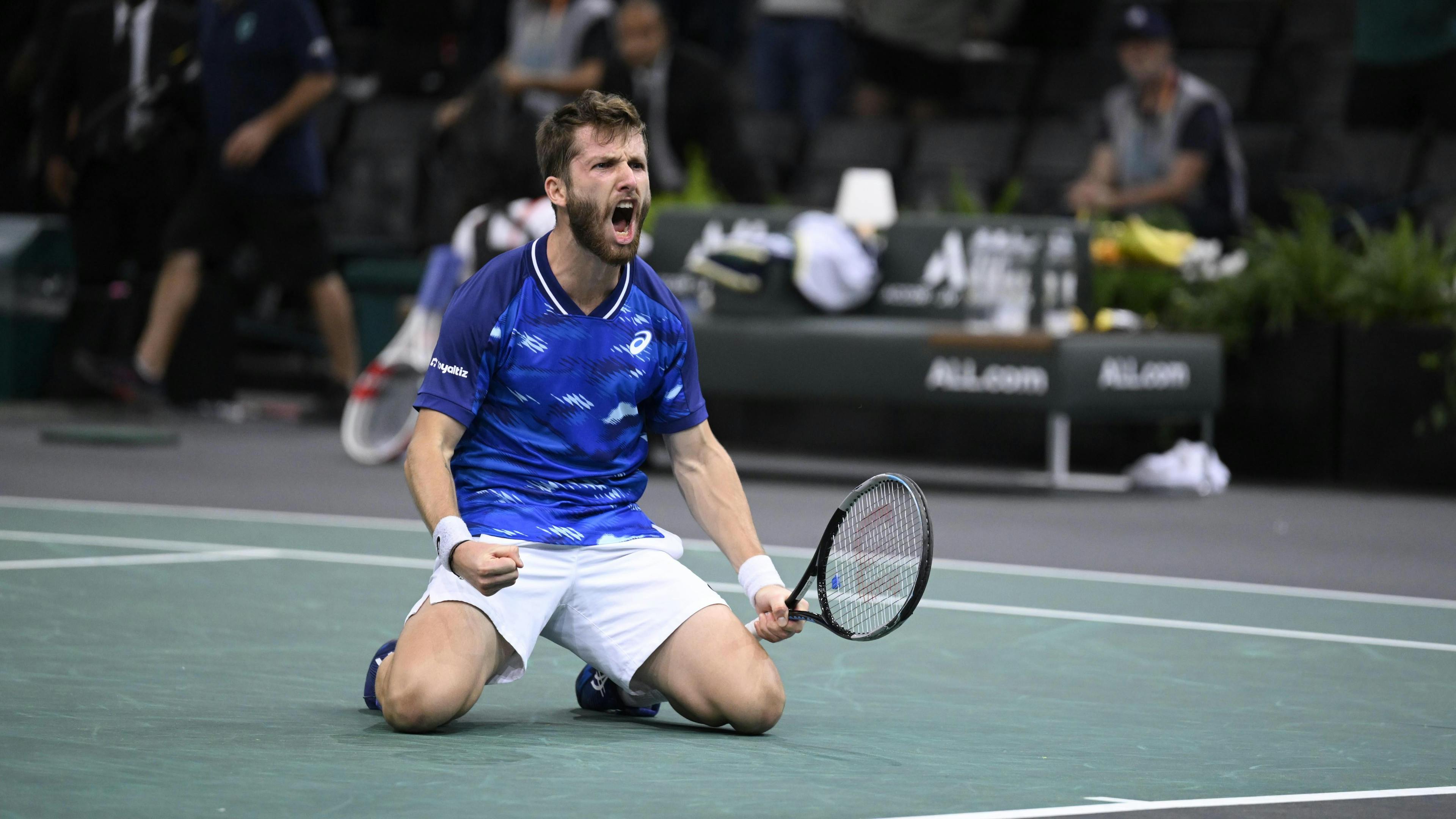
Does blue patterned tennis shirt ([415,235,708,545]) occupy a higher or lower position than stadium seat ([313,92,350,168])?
higher

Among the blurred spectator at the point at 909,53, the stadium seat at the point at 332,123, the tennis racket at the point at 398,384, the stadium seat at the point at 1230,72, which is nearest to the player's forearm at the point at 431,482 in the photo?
the tennis racket at the point at 398,384

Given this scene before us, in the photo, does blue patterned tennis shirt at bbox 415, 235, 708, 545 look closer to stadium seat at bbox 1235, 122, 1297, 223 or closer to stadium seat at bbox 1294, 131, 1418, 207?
stadium seat at bbox 1294, 131, 1418, 207

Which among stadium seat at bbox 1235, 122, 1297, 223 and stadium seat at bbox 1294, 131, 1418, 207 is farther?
stadium seat at bbox 1235, 122, 1297, 223

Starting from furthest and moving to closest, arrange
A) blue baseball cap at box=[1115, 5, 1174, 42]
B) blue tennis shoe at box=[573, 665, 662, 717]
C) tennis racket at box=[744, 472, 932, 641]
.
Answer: blue baseball cap at box=[1115, 5, 1174, 42], blue tennis shoe at box=[573, 665, 662, 717], tennis racket at box=[744, 472, 932, 641]

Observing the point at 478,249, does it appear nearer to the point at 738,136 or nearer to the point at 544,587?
the point at 738,136

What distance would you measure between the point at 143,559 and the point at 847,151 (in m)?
6.23

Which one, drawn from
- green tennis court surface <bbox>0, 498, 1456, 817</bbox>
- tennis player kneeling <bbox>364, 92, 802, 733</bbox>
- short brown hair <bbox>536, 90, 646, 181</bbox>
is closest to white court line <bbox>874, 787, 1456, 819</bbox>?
green tennis court surface <bbox>0, 498, 1456, 817</bbox>

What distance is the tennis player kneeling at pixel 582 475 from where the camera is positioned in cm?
428

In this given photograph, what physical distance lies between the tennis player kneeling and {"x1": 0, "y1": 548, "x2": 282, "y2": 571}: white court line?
239cm

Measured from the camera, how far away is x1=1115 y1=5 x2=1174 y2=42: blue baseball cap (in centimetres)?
1023

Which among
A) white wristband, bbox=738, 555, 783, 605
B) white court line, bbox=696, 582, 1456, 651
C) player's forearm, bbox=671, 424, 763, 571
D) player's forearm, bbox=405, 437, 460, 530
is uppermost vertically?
player's forearm, bbox=405, 437, 460, 530

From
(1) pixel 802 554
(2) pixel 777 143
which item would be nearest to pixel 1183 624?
(1) pixel 802 554

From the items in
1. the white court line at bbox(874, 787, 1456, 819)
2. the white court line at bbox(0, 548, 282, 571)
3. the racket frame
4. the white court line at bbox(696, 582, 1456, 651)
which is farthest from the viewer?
the white court line at bbox(0, 548, 282, 571)

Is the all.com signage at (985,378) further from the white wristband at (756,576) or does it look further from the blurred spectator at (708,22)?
the white wristband at (756,576)
